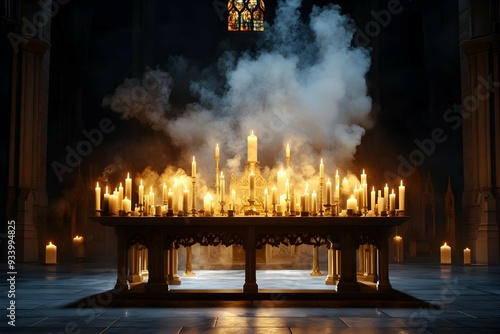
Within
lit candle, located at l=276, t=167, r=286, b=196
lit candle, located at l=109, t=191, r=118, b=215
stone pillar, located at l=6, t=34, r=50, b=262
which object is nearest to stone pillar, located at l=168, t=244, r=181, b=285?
lit candle, located at l=109, t=191, r=118, b=215

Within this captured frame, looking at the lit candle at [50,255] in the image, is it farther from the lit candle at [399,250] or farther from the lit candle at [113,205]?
the lit candle at [399,250]

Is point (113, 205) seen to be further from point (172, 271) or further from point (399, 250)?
point (399, 250)

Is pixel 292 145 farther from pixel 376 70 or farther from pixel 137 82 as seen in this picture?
pixel 137 82

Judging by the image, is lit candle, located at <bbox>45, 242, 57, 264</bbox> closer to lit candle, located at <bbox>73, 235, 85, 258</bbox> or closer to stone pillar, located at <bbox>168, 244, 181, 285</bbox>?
lit candle, located at <bbox>73, 235, 85, 258</bbox>

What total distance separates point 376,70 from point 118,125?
848 centimetres

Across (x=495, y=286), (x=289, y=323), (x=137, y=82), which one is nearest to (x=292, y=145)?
(x=137, y=82)

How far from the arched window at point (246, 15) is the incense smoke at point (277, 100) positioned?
50cm

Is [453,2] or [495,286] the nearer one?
[495,286]

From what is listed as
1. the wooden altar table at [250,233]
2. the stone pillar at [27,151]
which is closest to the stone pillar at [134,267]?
the wooden altar table at [250,233]

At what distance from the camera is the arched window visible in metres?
22.6

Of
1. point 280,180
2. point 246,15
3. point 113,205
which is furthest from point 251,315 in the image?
point 246,15

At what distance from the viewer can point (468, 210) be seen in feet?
57.9

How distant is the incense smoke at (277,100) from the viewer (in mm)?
20984

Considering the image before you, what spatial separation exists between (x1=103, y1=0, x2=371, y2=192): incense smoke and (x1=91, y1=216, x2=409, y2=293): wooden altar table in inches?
493
